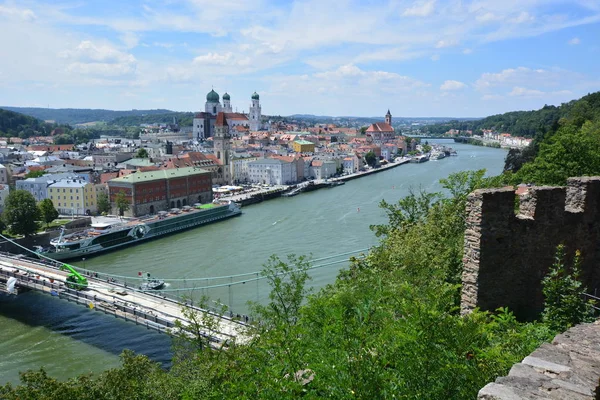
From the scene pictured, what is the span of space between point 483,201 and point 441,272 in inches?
92.5

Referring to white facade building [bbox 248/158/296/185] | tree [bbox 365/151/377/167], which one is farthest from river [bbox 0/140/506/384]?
tree [bbox 365/151/377/167]

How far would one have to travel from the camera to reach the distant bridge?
13690 mm

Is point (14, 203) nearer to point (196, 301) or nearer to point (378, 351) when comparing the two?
point (196, 301)

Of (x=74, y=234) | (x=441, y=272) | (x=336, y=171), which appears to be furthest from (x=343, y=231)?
(x=336, y=171)

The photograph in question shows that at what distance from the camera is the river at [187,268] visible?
45.2 feet

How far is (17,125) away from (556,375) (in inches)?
4679

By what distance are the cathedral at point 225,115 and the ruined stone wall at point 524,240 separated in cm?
7513

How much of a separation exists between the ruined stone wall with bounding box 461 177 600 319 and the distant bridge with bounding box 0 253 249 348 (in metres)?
7.96

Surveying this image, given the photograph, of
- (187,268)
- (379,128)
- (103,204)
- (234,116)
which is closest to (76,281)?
(187,268)

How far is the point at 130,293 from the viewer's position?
1650cm

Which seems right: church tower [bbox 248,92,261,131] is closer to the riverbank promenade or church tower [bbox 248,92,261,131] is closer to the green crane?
the riverbank promenade

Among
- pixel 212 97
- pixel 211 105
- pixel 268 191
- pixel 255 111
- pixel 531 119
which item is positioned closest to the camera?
pixel 268 191

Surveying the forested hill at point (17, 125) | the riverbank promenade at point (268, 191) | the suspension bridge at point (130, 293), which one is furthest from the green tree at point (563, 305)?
the forested hill at point (17, 125)

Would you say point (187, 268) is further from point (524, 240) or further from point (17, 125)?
point (17, 125)
